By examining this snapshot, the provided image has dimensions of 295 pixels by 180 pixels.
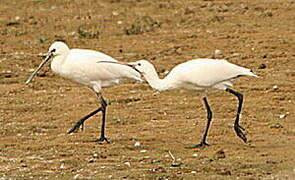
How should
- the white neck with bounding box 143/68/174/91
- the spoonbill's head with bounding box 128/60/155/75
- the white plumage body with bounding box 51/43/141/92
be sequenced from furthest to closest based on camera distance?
the white plumage body with bounding box 51/43/141/92 < the spoonbill's head with bounding box 128/60/155/75 < the white neck with bounding box 143/68/174/91

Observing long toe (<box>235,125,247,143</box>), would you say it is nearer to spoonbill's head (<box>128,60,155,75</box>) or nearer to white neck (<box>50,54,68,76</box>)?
spoonbill's head (<box>128,60,155,75</box>)

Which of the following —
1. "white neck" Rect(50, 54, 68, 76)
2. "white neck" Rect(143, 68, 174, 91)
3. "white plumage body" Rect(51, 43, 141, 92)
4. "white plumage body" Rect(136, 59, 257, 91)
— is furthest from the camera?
"white neck" Rect(50, 54, 68, 76)

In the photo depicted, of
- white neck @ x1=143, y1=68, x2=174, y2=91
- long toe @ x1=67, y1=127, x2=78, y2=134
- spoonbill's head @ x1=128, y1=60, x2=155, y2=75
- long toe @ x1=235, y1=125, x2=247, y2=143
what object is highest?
spoonbill's head @ x1=128, y1=60, x2=155, y2=75

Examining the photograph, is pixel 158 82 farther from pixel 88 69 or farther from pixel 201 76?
pixel 88 69

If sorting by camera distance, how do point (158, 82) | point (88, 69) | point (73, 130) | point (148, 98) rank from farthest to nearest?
1. point (148, 98)
2. point (73, 130)
3. point (88, 69)
4. point (158, 82)

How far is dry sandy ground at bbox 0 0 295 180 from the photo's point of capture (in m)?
9.00

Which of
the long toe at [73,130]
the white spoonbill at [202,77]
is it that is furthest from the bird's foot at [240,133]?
the long toe at [73,130]

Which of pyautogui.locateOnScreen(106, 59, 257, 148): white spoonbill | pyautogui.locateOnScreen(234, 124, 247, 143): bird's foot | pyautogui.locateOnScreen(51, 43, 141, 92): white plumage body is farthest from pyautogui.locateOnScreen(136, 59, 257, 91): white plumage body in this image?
pyautogui.locateOnScreen(51, 43, 141, 92): white plumage body

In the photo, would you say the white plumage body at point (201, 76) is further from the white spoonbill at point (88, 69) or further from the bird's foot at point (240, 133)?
the white spoonbill at point (88, 69)

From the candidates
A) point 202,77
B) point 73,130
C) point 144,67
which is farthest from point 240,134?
point 73,130

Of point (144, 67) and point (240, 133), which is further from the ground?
point (144, 67)

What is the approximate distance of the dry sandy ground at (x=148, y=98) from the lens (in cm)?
900

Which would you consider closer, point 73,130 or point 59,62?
point 59,62

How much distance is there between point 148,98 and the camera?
12766mm
